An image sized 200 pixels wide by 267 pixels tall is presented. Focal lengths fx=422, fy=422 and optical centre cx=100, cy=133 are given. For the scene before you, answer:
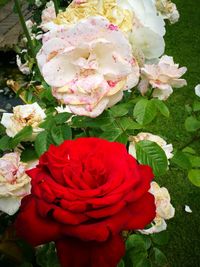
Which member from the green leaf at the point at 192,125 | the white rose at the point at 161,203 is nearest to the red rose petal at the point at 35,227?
the white rose at the point at 161,203

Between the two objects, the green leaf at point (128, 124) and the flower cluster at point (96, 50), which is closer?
the flower cluster at point (96, 50)

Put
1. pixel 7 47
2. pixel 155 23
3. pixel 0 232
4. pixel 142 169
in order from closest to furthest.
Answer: pixel 142 169, pixel 155 23, pixel 0 232, pixel 7 47

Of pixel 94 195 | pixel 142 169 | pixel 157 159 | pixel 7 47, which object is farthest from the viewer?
pixel 7 47

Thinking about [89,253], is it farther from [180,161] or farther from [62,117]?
[180,161]

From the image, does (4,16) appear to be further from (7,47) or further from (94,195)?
(94,195)

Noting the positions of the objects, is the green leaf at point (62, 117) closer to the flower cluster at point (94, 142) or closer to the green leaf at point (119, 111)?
the flower cluster at point (94, 142)

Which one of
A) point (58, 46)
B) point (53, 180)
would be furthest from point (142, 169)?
point (58, 46)
